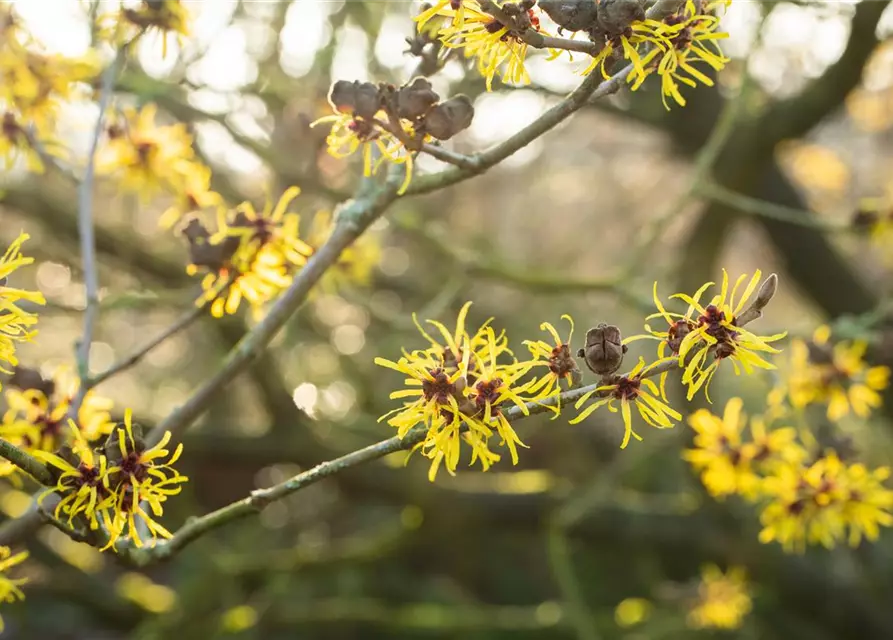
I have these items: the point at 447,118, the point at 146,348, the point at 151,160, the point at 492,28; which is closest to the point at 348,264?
the point at 151,160

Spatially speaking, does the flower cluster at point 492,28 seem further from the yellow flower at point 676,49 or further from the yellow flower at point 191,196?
the yellow flower at point 191,196

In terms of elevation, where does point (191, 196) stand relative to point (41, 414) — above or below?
above

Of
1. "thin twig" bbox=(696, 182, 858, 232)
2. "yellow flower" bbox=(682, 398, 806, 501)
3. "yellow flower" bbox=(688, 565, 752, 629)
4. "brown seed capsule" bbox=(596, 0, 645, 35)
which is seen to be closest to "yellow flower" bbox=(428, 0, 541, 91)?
"brown seed capsule" bbox=(596, 0, 645, 35)

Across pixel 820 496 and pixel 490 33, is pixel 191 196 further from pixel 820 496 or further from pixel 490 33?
pixel 820 496

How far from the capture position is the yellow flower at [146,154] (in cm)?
241

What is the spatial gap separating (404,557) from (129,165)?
A: 497 centimetres

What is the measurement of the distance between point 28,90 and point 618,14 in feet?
5.25

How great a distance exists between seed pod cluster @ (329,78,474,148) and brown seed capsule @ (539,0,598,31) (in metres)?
0.22

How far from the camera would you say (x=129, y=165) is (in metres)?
2.43

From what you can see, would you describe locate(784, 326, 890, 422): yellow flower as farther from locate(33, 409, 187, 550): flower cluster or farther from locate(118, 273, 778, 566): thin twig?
locate(33, 409, 187, 550): flower cluster

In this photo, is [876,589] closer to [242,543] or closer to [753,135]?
[753,135]

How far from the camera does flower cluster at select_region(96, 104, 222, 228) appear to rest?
2.41 meters

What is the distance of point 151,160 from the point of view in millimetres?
2428

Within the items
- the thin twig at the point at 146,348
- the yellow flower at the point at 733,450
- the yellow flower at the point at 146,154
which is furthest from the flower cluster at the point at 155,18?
the yellow flower at the point at 733,450
